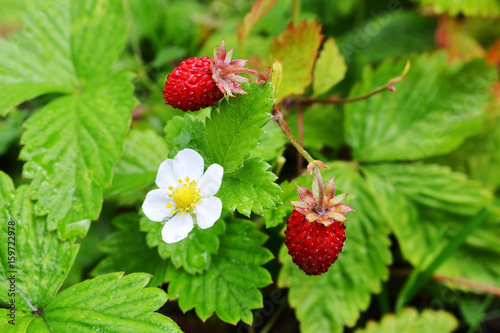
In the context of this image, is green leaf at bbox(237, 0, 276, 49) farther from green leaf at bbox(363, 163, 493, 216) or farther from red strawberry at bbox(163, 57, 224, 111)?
green leaf at bbox(363, 163, 493, 216)

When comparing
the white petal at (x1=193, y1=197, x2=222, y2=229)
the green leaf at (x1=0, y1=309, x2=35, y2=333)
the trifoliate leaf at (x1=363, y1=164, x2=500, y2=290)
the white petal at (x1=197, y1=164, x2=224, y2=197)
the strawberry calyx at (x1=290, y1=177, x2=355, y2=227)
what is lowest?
the trifoliate leaf at (x1=363, y1=164, x2=500, y2=290)

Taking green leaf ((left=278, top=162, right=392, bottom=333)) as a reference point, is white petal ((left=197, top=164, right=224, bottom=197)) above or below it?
above

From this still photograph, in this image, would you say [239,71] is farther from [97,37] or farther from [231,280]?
[97,37]

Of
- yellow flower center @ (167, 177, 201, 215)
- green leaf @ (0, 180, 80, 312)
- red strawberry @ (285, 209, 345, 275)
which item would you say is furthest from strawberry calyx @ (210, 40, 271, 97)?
green leaf @ (0, 180, 80, 312)

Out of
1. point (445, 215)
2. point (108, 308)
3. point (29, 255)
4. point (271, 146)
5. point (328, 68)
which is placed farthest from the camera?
point (445, 215)

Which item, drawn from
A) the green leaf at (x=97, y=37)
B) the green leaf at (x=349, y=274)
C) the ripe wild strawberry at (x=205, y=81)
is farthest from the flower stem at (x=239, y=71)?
the green leaf at (x=97, y=37)

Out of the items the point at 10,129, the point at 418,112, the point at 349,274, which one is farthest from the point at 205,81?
the point at 10,129
